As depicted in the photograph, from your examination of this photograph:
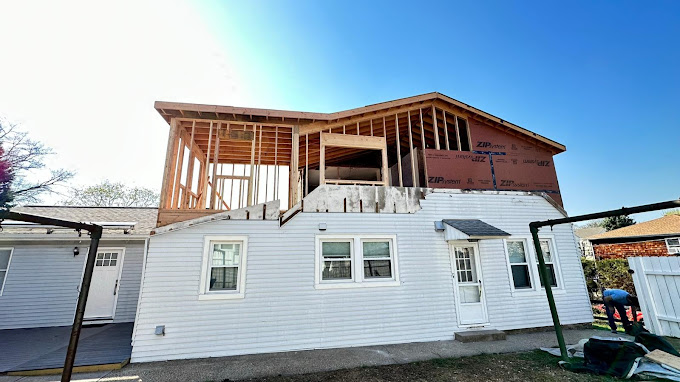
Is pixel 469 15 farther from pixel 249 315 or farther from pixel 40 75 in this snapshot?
pixel 40 75

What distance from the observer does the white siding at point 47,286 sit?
795 centimetres

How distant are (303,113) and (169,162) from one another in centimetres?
372

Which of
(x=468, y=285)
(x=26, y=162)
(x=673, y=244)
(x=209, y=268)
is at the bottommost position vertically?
(x=468, y=285)

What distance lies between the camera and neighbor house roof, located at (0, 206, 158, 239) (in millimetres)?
8422

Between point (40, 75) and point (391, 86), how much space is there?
12600 mm

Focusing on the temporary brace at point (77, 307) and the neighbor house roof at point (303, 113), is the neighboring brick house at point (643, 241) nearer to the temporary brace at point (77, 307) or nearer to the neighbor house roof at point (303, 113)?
the neighbor house roof at point (303, 113)

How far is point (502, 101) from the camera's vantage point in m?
13.8

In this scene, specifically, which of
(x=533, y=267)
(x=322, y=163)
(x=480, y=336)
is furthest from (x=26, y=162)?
(x=533, y=267)

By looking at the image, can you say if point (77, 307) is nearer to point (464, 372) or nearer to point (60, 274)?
point (464, 372)

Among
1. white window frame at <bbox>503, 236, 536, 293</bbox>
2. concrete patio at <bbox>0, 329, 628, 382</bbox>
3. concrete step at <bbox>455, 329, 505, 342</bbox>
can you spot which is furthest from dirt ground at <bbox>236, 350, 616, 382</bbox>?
white window frame at <bbox>503, 236, 536, 293</bbox>

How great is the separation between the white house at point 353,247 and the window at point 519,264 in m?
0.03

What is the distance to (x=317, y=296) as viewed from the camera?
6172 mm

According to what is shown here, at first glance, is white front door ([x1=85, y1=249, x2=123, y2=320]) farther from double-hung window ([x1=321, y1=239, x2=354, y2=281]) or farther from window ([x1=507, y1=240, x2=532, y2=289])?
window ([x1=507, y1=240, x2=532, y2=289])

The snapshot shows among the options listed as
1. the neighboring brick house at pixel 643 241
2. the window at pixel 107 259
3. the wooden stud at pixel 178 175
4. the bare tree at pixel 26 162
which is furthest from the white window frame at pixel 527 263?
the bare tree at pixel 26 162
